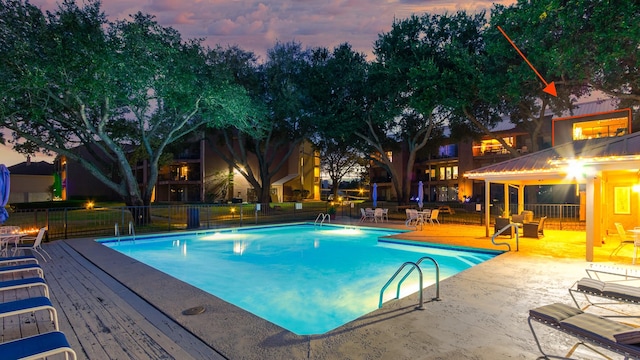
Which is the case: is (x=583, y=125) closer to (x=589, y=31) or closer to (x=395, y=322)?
(x=589, y=31)

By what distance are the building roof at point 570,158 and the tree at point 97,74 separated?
12.6 metres

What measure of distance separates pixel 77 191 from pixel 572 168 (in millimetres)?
46964

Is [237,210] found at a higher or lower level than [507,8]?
lower

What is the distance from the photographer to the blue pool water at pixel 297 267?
7.06 meters

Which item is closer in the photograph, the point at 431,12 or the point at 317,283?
the point at 317,283

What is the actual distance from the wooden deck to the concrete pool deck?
0.10ft

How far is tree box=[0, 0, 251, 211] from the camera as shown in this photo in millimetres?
12031

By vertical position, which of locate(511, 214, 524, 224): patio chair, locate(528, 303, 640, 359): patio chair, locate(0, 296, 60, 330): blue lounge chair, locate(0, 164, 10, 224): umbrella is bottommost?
locate(511, 214, 524, 224): patio chair

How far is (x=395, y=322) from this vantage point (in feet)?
14.2

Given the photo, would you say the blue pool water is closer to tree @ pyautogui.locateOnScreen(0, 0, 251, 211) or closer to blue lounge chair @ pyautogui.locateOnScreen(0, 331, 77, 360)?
blue lounge chair @ pyautogui.locateOnScreen(0, 331, 77, 360)

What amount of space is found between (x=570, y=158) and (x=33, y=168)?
6401cm

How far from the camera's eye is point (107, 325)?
4.26 meters

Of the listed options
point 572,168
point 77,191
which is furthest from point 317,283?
point 77,191

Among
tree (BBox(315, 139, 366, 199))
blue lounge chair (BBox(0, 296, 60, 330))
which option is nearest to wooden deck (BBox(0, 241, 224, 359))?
blue lounge chair (BBox(0, 296, 60, 330))
